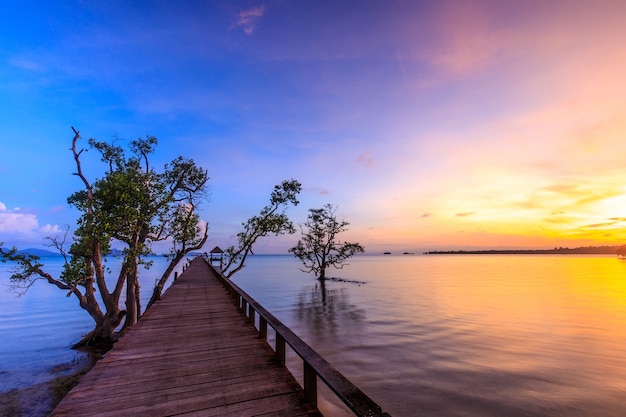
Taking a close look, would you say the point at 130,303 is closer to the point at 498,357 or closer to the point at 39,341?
the point at 39,341

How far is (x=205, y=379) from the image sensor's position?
14.8 feet

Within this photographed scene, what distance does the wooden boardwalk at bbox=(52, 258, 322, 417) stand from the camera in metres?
3.67

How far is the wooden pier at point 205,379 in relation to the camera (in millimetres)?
3576

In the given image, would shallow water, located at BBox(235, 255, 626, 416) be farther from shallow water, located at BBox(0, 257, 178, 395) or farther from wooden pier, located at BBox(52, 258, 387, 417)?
shallow water, located at BBox(0, 257, 178, 395)

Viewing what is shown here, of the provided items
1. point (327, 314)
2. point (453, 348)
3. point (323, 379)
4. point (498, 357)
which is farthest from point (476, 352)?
point (323, 379)

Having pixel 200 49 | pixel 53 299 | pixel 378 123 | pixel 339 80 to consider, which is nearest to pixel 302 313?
pixel 378 123

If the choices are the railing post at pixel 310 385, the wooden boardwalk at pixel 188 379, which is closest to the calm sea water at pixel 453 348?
the wooden boardwalk at pixel 188 379

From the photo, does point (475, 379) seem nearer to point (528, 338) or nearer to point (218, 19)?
point (528, 338)

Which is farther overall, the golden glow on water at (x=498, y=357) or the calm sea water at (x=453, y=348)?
the calm sea water at (x=453, y=348)

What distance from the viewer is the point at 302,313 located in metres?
20.7

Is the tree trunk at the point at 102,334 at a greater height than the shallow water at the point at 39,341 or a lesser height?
greater

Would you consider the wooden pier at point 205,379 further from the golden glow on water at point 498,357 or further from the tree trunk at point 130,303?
the tree trunk at point 130,303

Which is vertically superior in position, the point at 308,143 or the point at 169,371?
the point at 308,143

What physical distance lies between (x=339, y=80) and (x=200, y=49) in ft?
24.9
